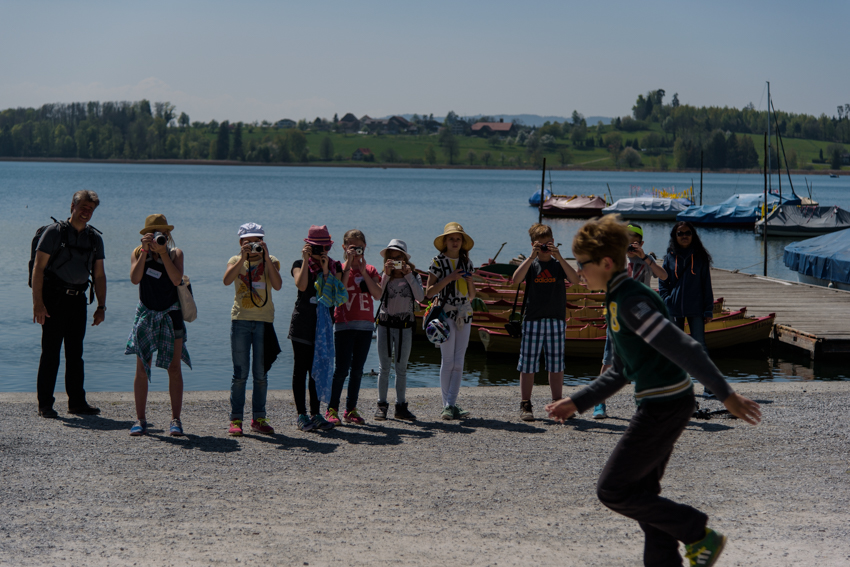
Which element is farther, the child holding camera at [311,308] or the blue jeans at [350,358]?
the blue jeans at [350,358]

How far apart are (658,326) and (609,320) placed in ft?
1.17

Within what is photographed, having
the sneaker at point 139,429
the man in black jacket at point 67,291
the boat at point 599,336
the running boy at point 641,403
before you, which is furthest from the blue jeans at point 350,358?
the boat at point 599,336

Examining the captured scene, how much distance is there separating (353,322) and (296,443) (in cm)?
123

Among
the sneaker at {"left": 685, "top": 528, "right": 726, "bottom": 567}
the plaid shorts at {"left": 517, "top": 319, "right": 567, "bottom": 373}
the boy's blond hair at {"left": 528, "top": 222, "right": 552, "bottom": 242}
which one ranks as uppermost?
the boy's blond hair at {"left": 528, "top": 222, "right": 552, "bottom": 242}

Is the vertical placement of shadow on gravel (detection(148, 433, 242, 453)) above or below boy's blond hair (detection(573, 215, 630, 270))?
below

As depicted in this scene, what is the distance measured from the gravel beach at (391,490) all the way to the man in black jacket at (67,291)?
0.35m

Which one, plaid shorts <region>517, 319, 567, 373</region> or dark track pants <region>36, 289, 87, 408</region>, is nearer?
dark track pants <region>36, 289, 87, 408</region>

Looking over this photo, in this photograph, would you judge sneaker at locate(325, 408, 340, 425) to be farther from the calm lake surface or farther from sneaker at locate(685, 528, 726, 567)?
the calm lake surface

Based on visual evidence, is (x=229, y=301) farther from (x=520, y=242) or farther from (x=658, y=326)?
(x=520, y=242)

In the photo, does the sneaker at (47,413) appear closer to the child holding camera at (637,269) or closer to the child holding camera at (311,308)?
the child holding camera at (311,308)

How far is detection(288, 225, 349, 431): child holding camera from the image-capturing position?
22.5 ft

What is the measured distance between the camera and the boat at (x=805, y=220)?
48.0m

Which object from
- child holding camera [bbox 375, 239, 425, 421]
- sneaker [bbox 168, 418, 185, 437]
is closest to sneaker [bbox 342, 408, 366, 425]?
child holding camera [bbox 375, 239, 425, 421]

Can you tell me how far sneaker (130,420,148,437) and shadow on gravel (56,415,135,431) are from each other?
10.0 inches
